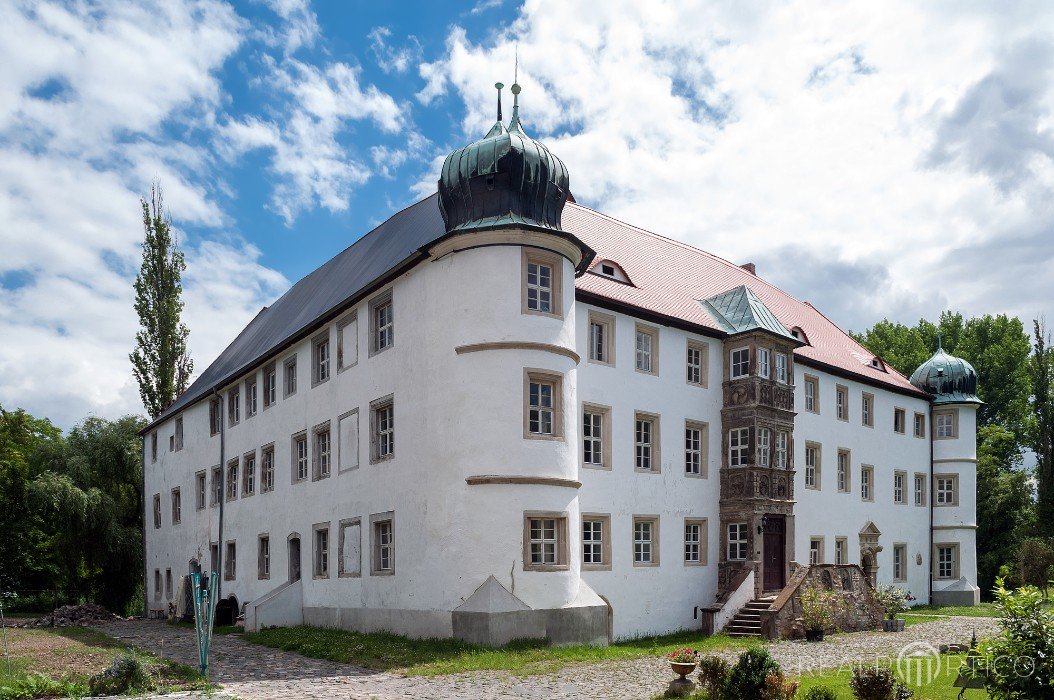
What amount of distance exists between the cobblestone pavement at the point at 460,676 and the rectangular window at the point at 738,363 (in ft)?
24.9

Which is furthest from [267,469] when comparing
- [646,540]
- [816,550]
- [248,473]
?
[816,550]

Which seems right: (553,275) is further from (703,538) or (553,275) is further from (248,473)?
(248,473)

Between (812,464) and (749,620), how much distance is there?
27.4ft

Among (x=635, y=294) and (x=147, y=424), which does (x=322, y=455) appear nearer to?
(x=635, y=294)

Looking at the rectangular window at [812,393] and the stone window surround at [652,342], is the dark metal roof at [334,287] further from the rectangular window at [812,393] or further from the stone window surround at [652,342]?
the rectangular window at [812,393]

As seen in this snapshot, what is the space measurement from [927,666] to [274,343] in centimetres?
2215

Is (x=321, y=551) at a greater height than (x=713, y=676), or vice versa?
(x=713, y=676)

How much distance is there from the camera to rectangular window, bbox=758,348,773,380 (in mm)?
27109

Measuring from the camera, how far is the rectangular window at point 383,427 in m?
23.3

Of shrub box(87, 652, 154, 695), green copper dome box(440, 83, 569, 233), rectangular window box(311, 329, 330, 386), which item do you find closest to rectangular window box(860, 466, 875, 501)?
green copper dome box(440, 83, 569, 233)

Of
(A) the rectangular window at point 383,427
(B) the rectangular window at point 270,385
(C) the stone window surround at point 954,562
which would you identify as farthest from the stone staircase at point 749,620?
(C) the stone window surround at point 954,562

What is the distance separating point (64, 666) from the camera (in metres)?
17.1

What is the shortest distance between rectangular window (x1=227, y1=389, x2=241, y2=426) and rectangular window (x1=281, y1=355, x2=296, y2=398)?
4.38 metres

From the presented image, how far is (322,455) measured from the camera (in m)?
27.1
